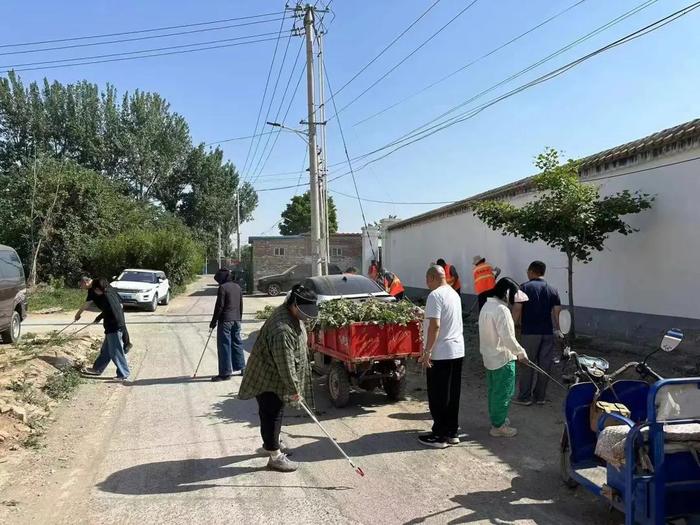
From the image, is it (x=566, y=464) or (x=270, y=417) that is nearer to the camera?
(x=566, y=464)

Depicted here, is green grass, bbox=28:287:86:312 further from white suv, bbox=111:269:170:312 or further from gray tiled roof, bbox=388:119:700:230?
gray tiled roof, bbox=388:119:700:230

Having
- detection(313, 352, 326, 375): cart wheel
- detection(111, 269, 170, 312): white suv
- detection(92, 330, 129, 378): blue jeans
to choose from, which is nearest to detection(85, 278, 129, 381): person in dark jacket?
detection(92, 330, 129, 378): blue jeans

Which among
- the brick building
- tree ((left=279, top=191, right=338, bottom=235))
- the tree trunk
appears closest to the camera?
the tree trunk

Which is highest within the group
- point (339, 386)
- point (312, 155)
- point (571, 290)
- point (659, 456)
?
point (312, 155)

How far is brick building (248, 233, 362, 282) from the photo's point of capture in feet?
119

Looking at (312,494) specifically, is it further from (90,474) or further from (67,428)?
(67,428)

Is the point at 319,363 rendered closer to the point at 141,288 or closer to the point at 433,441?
the point at 433,441

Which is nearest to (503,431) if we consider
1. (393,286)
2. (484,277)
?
(484,277)

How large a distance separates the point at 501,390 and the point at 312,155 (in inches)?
577

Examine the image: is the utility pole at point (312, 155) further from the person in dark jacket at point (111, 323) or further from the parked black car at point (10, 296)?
the person in dark jacket at point (111, 323)

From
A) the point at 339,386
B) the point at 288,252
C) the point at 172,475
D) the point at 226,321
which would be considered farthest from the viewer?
the point at 288,252

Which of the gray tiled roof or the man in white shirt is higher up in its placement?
the gray tiled roof

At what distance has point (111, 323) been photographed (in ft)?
29.5

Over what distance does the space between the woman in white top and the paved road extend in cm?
30
